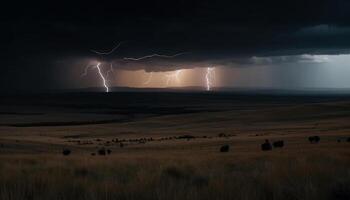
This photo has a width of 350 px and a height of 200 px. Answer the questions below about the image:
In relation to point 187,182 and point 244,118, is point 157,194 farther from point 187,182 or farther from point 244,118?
point 244,118

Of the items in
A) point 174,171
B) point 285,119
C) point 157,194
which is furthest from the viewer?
point 285,119

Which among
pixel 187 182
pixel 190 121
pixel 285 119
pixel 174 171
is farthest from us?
pixel 190 121

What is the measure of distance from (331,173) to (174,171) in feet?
11.6

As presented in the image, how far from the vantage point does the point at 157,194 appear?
7.58 metres

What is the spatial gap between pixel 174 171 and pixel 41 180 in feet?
12.4

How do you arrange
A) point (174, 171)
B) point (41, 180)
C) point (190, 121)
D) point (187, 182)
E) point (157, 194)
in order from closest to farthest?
point (157, 194) → point (41, 180) → point (187, 182) → point (174, 171) → point (190, 121)

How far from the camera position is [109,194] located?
25.4ft

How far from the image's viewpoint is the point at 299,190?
7.82 m

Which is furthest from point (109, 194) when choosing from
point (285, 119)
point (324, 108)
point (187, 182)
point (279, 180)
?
point (324, 108)

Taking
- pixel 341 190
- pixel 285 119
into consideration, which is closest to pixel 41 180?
pixel 341 190

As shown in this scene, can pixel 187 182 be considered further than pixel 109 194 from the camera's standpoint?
Yes

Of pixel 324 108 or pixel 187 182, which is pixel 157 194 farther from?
pixel 324 108

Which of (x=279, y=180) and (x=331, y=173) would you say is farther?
(x=331, y=173)

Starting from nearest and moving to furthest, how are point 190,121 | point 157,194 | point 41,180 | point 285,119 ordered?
point 157,194 → point 41,180 → point 285,119 → point 190,121
